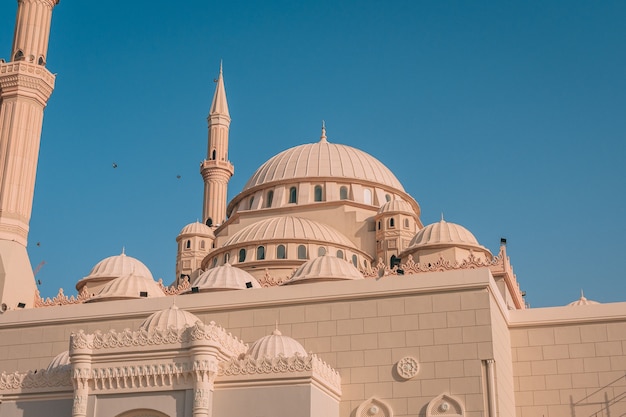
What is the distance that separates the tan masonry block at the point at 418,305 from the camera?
60.5 ft

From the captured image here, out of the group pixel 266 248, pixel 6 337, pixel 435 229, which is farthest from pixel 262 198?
pixel 6 337

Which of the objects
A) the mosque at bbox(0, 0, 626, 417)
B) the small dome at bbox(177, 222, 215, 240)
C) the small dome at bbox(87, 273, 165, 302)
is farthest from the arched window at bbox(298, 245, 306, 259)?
the small dome at bbox(177, 222, 215, 240)

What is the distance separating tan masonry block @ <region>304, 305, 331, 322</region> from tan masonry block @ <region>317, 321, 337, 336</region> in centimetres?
10

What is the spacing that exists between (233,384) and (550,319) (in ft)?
25.9

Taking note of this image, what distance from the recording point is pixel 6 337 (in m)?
21.7

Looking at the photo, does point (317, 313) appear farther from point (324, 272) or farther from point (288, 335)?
point (324, 272)

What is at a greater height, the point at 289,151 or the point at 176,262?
the point at 289,151

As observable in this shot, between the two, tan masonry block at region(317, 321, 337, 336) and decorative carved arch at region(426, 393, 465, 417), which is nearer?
decorative carved arch at region(426, 393, 465, 417)

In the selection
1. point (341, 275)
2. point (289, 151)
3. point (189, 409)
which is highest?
point (289, 151)

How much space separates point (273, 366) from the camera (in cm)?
1627

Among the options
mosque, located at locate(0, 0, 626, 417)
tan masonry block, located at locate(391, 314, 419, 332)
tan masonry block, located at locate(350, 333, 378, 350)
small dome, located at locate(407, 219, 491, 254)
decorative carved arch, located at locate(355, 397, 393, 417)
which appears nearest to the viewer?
mosque, located at locate(0, 0, 626, 417)

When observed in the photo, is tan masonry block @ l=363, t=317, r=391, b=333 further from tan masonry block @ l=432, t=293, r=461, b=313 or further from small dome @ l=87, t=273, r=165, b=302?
small dome @ l=87, t=273, r=165, b=302

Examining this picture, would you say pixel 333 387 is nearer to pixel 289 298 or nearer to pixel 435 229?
pixel 289 298

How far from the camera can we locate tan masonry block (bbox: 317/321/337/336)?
62.4 ft
